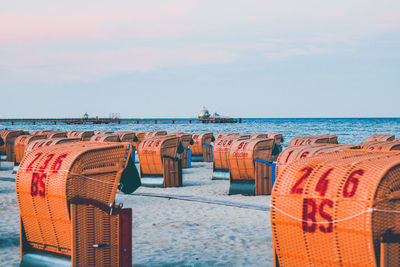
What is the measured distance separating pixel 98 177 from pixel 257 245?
3401mm

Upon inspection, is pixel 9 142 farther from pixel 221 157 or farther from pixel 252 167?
pixel 252 167

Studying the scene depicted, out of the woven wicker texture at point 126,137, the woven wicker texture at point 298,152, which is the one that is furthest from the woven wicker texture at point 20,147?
the woven wicker texture at point 298,152

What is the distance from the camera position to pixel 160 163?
15.8m

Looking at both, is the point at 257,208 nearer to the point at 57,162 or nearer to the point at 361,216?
the point at 57,162

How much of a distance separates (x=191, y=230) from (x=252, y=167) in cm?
503

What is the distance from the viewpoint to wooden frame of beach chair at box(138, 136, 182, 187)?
15773 mm

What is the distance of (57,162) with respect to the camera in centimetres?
598

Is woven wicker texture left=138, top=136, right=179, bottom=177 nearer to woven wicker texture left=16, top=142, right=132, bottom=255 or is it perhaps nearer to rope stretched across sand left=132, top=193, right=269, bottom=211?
rope stretched across sand left=132, top=193, right=269, bottom=211

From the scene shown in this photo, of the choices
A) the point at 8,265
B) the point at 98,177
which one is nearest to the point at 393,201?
the point at 98,177

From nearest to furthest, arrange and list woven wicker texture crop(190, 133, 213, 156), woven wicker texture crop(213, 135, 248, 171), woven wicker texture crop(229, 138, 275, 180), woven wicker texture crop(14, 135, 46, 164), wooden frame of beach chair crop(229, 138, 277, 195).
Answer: wooden frame of beach chair crop(229, 138, 277, 195), woven wicker texture crop(229, 138, 275, 180), woven wicker texture crop(213, 135, 248, 171), woven wicker texture crop(14, 135, 46, 164), woven wicker texture crop(190, 133, 213, 156)

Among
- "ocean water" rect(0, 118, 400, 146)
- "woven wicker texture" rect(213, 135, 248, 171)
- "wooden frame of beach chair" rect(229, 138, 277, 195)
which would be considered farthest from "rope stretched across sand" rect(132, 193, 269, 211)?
"ocean water" rect(0, 118, 400, 146)

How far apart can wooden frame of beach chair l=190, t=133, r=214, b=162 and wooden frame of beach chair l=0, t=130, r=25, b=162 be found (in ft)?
30.9

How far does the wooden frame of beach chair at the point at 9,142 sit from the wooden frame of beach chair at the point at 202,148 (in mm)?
9404

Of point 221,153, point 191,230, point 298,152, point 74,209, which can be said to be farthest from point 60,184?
point 221,153
